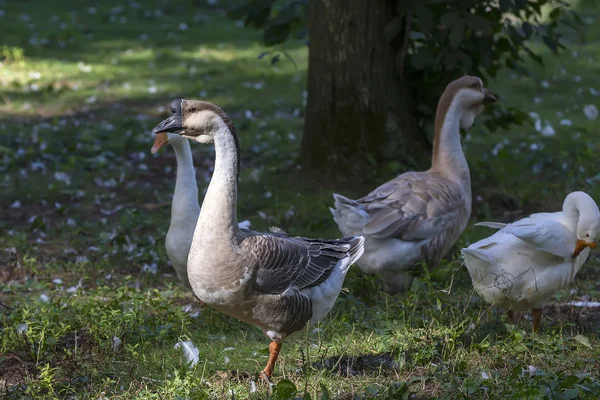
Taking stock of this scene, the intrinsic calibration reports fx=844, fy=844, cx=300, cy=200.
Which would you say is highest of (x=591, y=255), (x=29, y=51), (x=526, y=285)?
(x=526, y=285)

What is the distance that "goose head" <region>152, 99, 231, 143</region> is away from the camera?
13.0 feet

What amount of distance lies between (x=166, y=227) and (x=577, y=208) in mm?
3459

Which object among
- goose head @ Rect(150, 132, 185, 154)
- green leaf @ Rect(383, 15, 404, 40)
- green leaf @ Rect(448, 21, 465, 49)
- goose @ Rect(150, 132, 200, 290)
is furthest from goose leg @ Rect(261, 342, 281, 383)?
green leaf @ Rect(383, 15, 404, 40)

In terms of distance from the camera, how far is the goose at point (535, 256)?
4602 millimetres

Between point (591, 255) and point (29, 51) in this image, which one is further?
point (29, 51)

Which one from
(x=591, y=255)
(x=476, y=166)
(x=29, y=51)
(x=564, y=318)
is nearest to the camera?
(x=564, y=318)

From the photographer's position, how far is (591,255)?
21.3ft

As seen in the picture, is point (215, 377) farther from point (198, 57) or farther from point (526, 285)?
point (198, 57)

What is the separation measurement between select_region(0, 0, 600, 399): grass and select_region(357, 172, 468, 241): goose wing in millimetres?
347

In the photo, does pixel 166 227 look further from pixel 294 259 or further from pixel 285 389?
pixel 285 389

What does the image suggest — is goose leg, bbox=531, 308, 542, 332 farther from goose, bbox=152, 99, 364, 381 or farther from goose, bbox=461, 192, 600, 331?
goose, bbox=152, 99, 364, 381

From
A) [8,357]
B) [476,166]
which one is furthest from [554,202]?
[8,357]

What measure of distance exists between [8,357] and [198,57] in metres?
10.0

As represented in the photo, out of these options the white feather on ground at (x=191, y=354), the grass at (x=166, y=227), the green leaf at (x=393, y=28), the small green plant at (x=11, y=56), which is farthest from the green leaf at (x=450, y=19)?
the small green plant at (x=11, y=56)
